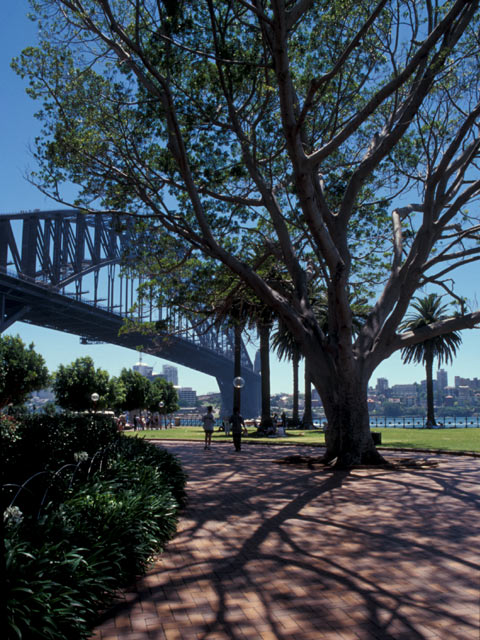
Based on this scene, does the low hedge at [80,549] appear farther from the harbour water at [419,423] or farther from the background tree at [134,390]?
the background tree at [134,390]

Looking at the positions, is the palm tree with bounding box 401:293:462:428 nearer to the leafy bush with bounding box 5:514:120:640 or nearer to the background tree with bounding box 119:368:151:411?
the background tree with bounding box 119:368:151:411

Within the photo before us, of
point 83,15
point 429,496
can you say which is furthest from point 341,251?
point 83,15

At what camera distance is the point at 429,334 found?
13.7 meters

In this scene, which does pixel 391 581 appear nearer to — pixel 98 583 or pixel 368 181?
pixel 98 583

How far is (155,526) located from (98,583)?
5.89 feet

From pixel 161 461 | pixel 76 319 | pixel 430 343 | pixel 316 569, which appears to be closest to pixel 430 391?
pixel 430 343

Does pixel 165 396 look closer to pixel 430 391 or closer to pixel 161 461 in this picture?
pixel 430 391

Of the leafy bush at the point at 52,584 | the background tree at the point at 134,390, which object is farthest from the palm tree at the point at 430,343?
the leafy bush at the point at 52,584

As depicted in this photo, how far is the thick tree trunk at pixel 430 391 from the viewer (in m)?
39.5

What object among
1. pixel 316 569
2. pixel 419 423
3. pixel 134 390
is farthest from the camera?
pixel 134 390

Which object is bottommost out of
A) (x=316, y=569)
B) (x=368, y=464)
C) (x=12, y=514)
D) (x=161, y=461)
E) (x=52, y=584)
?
(x=316, y=569)

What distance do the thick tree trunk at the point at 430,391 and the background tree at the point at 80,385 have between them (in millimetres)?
21322

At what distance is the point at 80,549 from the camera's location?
455cm

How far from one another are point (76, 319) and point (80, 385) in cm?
1114
